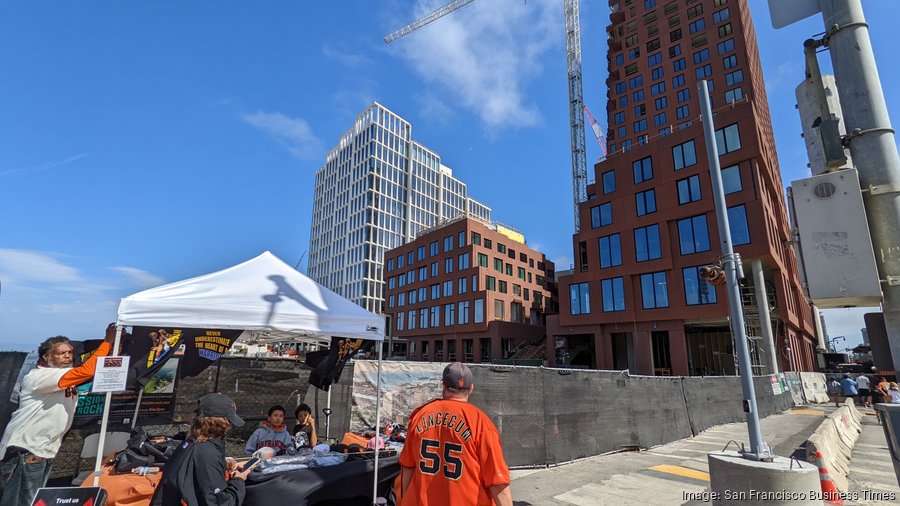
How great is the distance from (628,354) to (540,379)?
32160mm

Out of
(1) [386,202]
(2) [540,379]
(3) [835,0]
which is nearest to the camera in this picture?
(3) [835,0]

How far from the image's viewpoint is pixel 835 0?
300 centimetres

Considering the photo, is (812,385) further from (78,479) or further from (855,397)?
(78,479)

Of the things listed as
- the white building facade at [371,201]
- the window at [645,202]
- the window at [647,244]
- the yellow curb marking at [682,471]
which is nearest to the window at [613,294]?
the window at [647,244]

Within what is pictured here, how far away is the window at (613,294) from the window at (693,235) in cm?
585

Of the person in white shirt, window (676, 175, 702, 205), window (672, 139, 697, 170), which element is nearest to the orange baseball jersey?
the person in white shirt

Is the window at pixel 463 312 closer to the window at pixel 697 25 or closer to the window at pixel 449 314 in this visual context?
the window at pixel 449 314

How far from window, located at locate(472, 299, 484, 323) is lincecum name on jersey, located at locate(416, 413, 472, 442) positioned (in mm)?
49986

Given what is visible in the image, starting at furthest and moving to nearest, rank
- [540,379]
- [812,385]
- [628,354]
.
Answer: [628,354], [812,385], [540,379]

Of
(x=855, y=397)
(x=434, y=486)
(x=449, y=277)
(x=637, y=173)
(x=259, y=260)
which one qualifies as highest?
(x=637, y=173)

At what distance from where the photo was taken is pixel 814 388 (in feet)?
95.0

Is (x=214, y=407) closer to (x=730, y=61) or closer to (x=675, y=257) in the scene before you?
(x=675, y=257)

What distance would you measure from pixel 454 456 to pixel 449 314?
180 ft

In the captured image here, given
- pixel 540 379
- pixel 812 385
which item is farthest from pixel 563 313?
pixel 540 379
